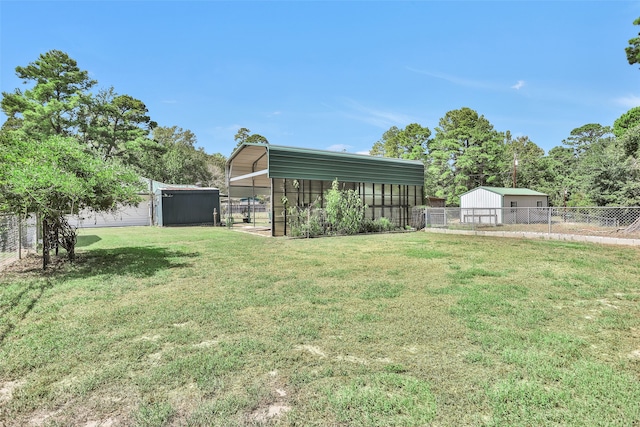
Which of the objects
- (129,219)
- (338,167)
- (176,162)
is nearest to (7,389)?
(338,167)

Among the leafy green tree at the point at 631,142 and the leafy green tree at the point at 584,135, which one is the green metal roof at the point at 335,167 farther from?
the leafy green tree at the point at 584,135

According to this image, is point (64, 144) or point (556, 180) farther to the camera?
point (556, 180)

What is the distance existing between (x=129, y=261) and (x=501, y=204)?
2145cm

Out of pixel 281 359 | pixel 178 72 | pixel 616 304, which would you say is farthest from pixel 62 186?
pixel 178 72

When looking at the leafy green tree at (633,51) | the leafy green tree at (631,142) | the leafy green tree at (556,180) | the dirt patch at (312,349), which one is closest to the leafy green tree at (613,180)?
the leafy green tree at (631,142)

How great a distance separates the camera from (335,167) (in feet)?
51.7

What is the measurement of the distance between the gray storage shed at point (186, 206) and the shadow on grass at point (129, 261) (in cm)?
1203

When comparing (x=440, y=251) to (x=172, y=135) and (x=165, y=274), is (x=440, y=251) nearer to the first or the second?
(x=165, y=274)

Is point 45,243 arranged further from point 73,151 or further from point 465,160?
point 465,160

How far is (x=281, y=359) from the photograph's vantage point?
2.74 m

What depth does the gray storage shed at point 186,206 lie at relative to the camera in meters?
21.2

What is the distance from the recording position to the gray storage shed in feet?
69.4

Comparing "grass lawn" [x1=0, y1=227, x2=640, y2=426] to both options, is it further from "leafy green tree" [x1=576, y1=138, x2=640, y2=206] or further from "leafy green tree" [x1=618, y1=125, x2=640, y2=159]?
"leafy green tree" [x1=576, y1=138, x2=640, y2=206]

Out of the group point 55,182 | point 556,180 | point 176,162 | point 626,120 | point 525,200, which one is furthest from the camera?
point 176,162
